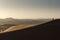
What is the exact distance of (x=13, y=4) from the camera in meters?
1.29

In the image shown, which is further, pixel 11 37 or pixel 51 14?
pixel 51 14

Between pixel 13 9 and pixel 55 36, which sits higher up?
pixel 13 9

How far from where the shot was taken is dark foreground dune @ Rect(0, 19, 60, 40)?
0.44m

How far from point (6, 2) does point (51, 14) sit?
0.47 meters

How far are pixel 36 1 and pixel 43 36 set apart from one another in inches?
34.1

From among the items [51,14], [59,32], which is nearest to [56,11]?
[51,14]

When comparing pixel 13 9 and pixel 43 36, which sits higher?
pixel 13 9

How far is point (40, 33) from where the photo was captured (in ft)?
1.48

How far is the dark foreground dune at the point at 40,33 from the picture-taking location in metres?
0.44

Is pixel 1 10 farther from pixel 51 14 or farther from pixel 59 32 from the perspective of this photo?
pixel 59 32

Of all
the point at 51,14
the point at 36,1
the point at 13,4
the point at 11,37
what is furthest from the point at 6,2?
the point at 11,37

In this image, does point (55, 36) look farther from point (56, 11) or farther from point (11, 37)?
point (56, 11)

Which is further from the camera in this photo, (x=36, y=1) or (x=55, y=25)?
(x=36, y=1)

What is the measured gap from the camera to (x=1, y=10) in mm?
1251
